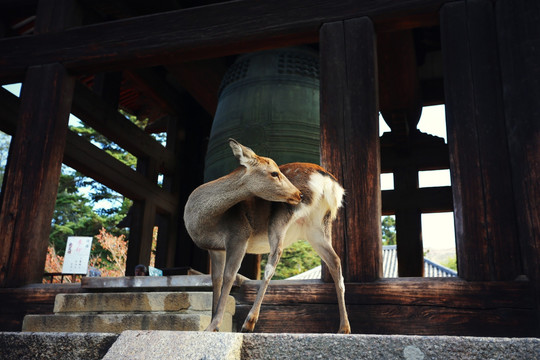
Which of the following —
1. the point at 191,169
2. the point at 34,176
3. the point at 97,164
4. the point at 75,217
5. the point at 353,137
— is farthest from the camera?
the point at 75,217

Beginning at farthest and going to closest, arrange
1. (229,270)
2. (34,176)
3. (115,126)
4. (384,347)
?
(115,126) → (34,176) → (229,270) → (384,347)

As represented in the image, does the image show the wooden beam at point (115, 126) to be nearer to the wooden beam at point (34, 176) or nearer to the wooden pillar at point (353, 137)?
the wooden beam at point (34, 176)

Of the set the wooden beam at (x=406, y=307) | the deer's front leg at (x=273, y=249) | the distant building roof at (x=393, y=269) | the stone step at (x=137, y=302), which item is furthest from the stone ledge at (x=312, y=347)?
the distant building roof at (x=393, y=269)

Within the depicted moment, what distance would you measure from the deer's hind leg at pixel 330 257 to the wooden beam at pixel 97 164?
458 cm

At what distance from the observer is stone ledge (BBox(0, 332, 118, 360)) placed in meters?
2.83

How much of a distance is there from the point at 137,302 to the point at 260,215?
1.19 m

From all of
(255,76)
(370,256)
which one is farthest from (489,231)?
(255,76)

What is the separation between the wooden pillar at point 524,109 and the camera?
375 cm

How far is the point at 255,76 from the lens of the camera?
565cm

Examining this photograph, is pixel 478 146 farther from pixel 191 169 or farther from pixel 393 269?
pixel 393 269

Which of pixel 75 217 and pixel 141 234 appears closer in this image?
pixel 141 234

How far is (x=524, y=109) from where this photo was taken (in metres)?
4.03

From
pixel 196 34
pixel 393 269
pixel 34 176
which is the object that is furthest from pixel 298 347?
pixel 393 269

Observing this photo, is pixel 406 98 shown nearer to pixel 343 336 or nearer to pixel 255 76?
pixel 255 76
